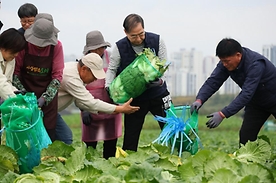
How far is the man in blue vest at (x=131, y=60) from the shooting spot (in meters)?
4.71

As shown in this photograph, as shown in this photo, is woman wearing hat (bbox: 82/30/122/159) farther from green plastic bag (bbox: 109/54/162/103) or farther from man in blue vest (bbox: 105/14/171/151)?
green plastic bag (bbox: 109/54/162/103)

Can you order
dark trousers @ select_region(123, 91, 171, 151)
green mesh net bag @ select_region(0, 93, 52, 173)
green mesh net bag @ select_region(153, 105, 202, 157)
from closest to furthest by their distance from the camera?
green mesh net bag @ select_region(0, 93, 52, 173)
green mesh net bag @ select_region(153, 105, 202, 157)
dark trousers @ select_region(123, 91, 171, 151)

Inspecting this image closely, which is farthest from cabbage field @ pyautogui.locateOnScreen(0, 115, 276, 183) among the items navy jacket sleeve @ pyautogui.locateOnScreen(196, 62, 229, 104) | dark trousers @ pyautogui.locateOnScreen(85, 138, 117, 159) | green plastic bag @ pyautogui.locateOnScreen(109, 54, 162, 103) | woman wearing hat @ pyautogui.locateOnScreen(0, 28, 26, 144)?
dark trousers @ pyautogui.locateOnScreen(85, 138, 117, 159)

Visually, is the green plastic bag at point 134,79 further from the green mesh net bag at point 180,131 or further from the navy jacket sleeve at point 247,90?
the navy jacket sleeve at point 247,90

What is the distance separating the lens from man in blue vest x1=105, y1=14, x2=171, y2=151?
15.5ft

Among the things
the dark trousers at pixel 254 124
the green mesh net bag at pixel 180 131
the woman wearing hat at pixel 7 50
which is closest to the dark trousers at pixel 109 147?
the green mesh net bag at pixel 180 131

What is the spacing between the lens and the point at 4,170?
334cm

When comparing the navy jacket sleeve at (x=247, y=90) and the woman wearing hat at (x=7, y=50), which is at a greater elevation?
the woman wearing hat at (x=7, y=50)

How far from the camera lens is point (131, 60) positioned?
490cm

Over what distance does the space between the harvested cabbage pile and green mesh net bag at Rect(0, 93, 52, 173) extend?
107 cm

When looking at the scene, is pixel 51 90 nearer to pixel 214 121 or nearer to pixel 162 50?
pixel 162 50

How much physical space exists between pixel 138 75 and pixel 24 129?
1268 millimetres

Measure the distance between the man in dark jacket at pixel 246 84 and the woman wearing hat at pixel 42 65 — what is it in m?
1.24

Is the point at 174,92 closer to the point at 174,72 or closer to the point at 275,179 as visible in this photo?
the point at 174,72
